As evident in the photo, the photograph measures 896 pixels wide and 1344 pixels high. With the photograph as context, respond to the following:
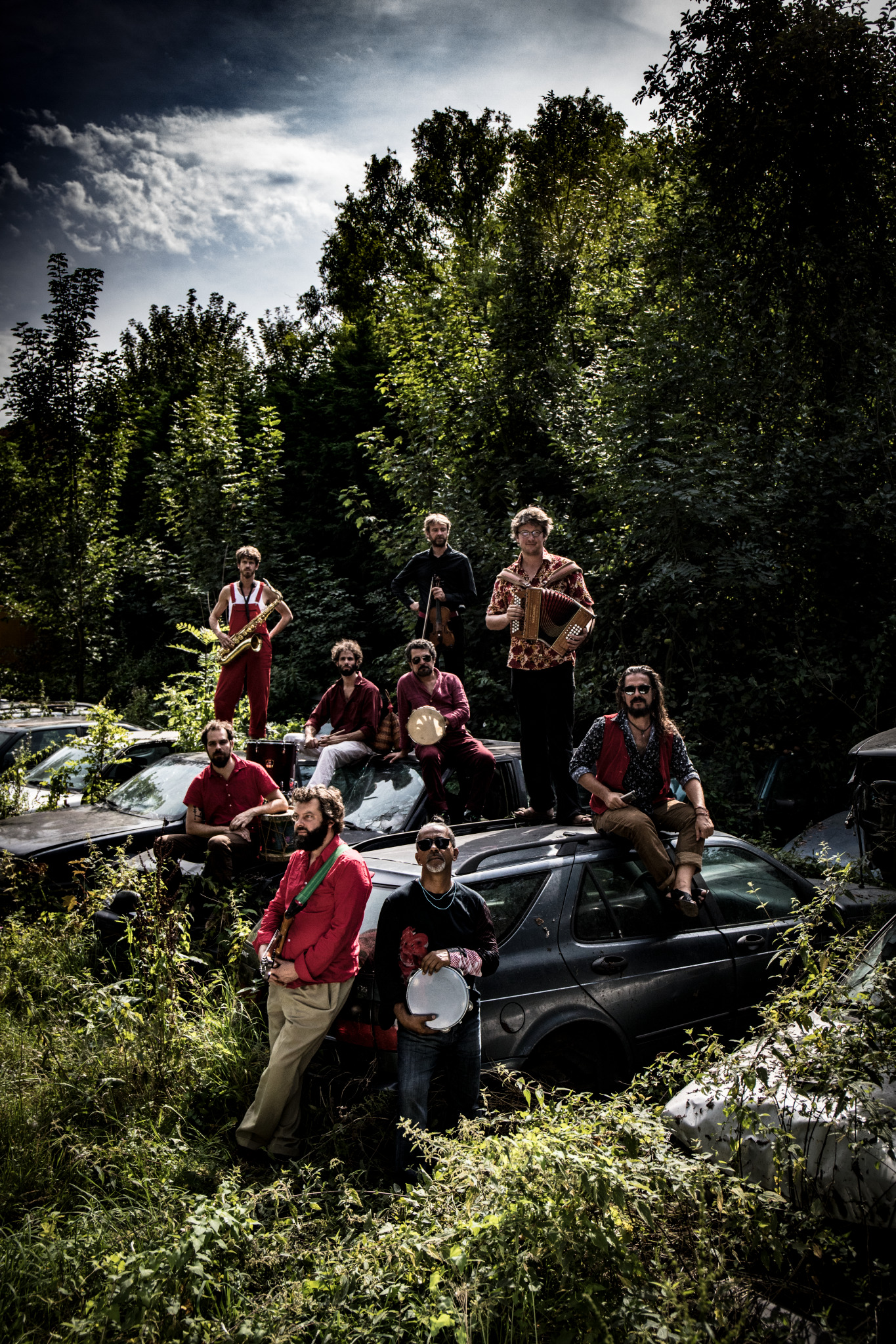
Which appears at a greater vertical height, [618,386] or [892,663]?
[618,386]

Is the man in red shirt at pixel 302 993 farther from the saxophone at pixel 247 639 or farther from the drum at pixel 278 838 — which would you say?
the saxophone at pixel 247 639

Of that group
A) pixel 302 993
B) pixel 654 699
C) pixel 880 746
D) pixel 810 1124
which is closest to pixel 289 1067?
pixel 302 993

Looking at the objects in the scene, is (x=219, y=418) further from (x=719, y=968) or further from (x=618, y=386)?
(x=719, y=968)

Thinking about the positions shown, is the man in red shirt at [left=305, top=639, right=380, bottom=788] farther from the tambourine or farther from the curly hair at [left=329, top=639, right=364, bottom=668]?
the tambourine

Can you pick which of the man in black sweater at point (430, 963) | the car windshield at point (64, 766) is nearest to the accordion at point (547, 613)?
the man in black sweater at point (430, 963)

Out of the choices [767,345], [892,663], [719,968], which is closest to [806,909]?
[719,968]

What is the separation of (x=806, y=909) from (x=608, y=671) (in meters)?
7.54

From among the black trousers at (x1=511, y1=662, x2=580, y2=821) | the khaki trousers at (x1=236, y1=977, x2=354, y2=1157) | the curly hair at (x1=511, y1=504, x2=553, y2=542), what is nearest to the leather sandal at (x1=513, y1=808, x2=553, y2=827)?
the black trousers at (x1=511, y1=662, x2=580, y2=821)

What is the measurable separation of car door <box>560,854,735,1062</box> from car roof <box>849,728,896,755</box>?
101 inches

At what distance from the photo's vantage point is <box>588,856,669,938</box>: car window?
16.7 ft

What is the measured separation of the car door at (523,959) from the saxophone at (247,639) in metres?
5.00

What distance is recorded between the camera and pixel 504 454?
1491 centimetres

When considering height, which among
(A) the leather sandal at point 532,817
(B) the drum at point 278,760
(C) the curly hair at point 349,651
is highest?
(C) the curly hair at point 349,651

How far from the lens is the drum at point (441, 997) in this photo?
4082mm
